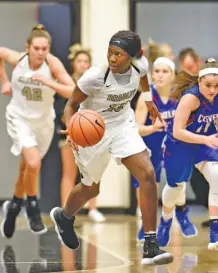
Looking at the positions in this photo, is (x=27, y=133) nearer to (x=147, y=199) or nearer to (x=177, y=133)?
(x=177, y=133)

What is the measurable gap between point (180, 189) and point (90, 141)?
1.54m

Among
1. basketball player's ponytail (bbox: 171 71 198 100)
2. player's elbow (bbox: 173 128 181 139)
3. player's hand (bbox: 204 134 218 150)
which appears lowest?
player's hand (bbox: 204 134 218 150)

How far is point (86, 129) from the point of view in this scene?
221 inches

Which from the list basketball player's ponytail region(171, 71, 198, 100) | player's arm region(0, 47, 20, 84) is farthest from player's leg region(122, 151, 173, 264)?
player's arm region(0, 47, 20, 84)

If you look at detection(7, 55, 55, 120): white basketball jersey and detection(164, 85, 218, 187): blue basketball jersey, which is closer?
detection(164, 85, 218, 187): blue basketball jersey

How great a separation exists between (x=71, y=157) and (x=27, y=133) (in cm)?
172

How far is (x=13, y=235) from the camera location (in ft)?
26.0

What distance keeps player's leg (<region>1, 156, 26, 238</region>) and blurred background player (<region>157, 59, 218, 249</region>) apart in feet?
4.90

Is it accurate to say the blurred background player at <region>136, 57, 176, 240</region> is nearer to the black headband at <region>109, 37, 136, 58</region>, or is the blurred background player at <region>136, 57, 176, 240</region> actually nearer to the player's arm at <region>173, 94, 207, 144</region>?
the player's arm at <region>173, 94, 207, 144</region>

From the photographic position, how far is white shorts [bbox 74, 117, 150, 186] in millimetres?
5895

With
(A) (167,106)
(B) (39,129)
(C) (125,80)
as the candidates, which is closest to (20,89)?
(B) (39,129)

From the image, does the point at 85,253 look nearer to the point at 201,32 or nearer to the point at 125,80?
the point at 125,80

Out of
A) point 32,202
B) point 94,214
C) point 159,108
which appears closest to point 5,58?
point 32,202

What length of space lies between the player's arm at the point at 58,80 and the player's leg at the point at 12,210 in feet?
2.81
